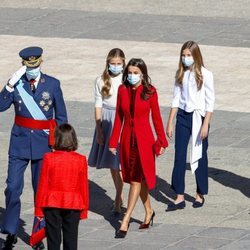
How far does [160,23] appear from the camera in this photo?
2275 centimetres

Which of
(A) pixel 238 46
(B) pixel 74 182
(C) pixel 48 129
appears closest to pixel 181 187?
(C) pixel 48 129

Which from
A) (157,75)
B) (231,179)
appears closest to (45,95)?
(231,179)

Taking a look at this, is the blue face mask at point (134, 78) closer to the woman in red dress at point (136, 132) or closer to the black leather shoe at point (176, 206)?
the woman in red dress at point (136, 132)

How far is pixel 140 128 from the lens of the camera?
1172 centimetres

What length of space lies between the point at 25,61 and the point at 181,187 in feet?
7.89

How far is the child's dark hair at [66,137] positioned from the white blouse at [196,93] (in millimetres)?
2751

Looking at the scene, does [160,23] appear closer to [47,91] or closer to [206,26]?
[206,26]

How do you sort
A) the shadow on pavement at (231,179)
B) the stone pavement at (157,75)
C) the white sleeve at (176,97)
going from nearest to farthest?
the stone pavement at (157,75) < the white sleeve at (176,97) < the shadow on pavement at (231,179)

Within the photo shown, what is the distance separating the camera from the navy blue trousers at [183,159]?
1266cm

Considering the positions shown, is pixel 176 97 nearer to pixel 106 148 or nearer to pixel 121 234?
pixel 106 148

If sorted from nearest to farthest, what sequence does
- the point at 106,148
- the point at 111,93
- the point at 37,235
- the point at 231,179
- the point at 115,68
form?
the point at 37,235, the point at 115,68, the point at 111,93, the point at 106,148, the point at 231,179

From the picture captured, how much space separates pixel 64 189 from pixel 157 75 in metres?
9.00

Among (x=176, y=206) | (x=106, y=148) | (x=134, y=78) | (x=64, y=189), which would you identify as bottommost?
(x=176, y=206)

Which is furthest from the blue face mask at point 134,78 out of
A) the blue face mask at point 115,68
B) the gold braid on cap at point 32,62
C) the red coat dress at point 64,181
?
the red coat dress at point 64,181
